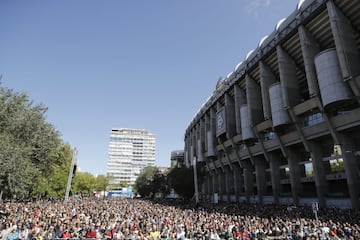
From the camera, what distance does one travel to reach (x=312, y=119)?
1426 inches

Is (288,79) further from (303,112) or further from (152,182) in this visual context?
(152,182)

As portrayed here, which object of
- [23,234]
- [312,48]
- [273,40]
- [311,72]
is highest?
[273,40]

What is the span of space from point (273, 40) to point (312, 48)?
7019 mm

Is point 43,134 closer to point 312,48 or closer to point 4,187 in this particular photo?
point 4,187

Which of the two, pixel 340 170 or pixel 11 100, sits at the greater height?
pixel 11 100

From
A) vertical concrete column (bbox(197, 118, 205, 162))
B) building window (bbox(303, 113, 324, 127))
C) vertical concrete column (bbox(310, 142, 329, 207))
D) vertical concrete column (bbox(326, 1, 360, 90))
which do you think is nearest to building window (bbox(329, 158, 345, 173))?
vertical concrete column (bbox(310, 142, 329, 207))

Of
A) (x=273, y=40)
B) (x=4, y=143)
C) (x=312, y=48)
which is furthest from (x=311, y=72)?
(x=4, y=143)

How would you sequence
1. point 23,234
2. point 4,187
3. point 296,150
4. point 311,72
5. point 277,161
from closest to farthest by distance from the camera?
1. point 23,234
2. point 4,187
3. point 311,72
4. point 296,150
5. point 277,161

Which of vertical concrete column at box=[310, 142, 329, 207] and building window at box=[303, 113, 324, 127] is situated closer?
vertical concrete column at box=[310, 142, 329, 207]

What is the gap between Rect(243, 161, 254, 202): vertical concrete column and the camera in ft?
156

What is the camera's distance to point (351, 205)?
1118 inches

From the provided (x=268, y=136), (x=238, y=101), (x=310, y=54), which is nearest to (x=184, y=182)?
(x=268, y=136)

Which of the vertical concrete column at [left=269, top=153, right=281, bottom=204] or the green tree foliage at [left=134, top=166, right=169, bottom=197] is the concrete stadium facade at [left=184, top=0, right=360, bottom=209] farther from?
the green tree foliage at [left=134, top=166, right=169, bottom=197]

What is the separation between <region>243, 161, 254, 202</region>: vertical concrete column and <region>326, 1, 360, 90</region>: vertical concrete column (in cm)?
2665
